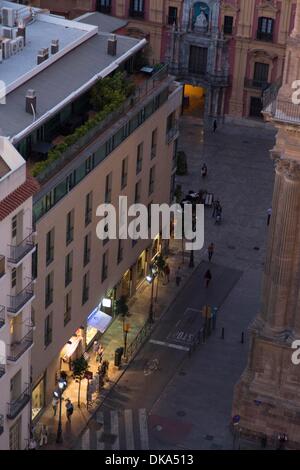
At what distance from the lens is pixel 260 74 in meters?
155

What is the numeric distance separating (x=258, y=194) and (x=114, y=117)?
39.3 meters

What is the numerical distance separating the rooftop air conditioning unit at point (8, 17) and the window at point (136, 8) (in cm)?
4832

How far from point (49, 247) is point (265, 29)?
6469cm

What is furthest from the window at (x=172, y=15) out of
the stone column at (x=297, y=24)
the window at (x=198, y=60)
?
the stone column at (x=297, y=24)

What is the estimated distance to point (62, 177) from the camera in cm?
9425

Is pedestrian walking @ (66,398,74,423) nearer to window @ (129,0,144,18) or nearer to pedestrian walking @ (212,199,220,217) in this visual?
pedestrian walking @ (212,199,220,217)

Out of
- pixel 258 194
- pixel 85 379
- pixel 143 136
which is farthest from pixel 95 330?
pixel 258 194

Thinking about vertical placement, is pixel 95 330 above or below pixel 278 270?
below

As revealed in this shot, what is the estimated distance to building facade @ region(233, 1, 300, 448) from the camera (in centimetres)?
8862

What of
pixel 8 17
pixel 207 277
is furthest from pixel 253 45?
pixel 8 17

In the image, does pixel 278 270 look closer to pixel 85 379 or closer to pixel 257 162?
pixel 85 379

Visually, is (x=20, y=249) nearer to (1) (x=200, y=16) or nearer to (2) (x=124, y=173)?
(2) (x=124, y=173)

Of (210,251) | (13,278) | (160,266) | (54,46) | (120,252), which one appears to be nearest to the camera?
(13,278)

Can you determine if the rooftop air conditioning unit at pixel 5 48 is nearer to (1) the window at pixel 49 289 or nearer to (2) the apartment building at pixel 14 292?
(1) the window at pixel 49 289
